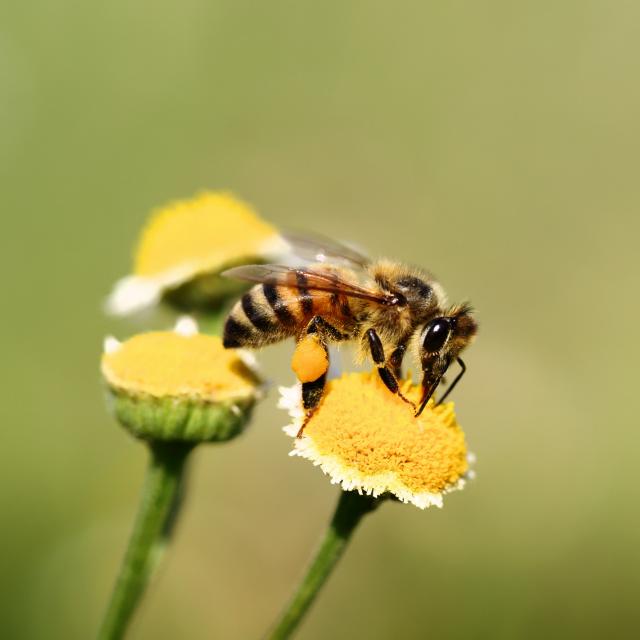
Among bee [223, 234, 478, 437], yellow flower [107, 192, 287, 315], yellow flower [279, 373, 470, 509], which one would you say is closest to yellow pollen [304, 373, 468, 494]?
yellow flower [279, 373, 470, 509]

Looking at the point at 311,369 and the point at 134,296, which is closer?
the point at 311,369

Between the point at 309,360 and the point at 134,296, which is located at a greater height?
the point at 309,360

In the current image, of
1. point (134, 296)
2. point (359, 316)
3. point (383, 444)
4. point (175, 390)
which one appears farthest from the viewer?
point (134, 296)

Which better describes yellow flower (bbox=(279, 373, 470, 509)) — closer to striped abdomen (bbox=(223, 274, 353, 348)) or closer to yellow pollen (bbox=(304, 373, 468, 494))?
yellow pollen (bbox=(304, 373, 468, 494))

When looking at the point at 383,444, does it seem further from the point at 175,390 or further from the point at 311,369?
the point at 175,390

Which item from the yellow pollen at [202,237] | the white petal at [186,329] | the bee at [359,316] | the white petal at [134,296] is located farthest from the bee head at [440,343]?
the white petal at [134,296]

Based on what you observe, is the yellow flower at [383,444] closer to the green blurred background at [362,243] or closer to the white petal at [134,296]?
the white petal at [134,296]

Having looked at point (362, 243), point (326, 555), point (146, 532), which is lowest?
point (146, 532)

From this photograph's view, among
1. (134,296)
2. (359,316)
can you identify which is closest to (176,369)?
(359,316)
